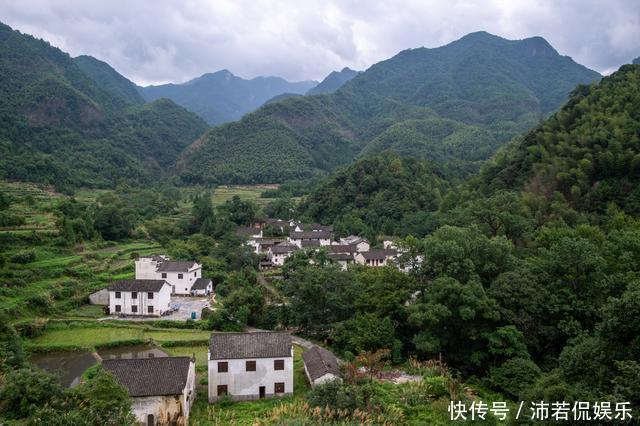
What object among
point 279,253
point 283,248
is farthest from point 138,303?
point 283,248

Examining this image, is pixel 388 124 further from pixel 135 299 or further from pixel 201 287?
pixel 135 299

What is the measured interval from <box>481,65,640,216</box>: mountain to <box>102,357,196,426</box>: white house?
32966 millimetres

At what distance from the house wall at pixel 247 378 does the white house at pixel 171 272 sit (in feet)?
58.1

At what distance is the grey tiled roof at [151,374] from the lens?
642 inches

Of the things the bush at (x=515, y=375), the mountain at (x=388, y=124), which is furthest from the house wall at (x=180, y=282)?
the mountain at (x=388, y=124)

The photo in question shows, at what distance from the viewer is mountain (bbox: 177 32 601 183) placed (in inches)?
4112

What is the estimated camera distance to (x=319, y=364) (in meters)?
19.5

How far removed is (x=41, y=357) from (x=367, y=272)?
17622 millimetres

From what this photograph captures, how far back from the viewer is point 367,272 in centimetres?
2794

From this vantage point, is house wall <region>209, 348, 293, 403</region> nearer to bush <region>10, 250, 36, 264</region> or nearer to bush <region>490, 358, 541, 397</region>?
bush <region>490, 358, 541, 397</region>

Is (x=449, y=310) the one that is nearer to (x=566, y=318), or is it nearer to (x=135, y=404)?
(x=566, y=318)

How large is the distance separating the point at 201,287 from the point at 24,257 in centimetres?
1231

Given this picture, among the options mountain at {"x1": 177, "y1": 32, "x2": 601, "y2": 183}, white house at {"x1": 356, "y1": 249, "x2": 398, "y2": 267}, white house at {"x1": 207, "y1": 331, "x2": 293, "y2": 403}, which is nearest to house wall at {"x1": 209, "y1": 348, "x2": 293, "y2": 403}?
white house at {"x1": 207, "y1": 331, "x2": 293, "y2": 403}

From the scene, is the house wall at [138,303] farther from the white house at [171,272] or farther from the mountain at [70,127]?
the mountain at [70,127]
